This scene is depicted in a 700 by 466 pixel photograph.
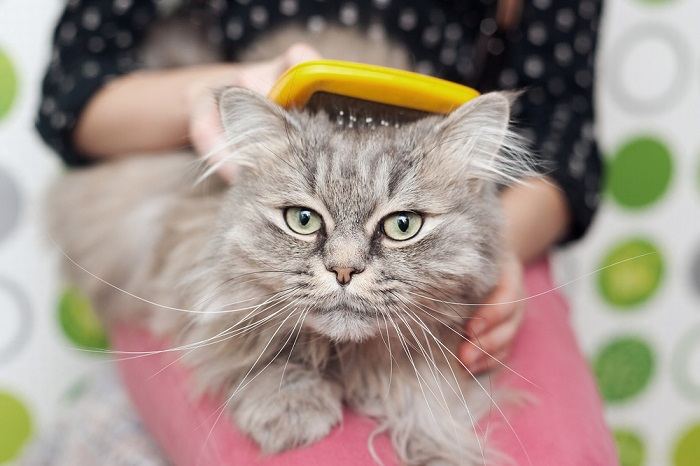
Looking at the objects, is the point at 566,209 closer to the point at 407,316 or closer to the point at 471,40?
the point at 471,40

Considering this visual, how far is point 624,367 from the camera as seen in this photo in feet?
5.58

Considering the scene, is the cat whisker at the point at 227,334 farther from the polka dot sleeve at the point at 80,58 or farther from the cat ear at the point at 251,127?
the polka dot sleeve at the point at 80,58

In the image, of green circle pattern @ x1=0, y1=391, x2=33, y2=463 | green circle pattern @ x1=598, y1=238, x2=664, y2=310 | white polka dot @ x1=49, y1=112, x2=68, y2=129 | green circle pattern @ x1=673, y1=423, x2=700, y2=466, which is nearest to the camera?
white polka dot @ x1=49, y1=112, x2=68, y2=129

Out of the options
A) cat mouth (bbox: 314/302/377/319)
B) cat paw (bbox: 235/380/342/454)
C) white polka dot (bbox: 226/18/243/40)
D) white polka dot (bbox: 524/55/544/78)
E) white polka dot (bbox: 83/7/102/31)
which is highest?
white polka dot (bbox: 83/7/102/31)

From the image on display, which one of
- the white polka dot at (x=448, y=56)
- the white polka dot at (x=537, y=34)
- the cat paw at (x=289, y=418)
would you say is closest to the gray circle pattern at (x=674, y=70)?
the white polka dot at (x=537, y=34)

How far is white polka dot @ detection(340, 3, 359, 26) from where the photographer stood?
42.9 inches

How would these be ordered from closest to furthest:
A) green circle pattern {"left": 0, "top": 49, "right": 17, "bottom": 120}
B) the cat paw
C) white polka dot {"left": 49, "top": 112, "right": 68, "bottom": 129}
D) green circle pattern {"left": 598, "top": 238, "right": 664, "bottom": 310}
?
1. the cat paw
2. white polka dot {"left": 49, "top": 112, "right": 68, "bottom": 129}
3. green circle pattern {"left": 0, "top": 49, "right": 17, "bottom": 120}
4. green circle pattern {"left": 598, "top": 238, "right": 664, "bottom": 310}

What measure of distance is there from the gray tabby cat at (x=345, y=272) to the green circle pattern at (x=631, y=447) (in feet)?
3.40

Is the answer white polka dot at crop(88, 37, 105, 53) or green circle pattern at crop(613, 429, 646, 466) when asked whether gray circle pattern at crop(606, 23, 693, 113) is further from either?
white polka dot at crop(88, 37, 105, 53)

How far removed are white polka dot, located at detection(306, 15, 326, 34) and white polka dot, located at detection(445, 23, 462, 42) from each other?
0.24 m

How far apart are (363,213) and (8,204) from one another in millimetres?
1037

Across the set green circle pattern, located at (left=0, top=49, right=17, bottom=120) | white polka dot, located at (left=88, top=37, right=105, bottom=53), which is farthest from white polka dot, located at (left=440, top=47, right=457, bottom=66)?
green circle pattern, located at (left=0, top=49, right=17, bottom=120)

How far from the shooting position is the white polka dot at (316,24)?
3.57 ft

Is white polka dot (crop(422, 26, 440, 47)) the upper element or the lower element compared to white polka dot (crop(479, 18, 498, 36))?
lower
